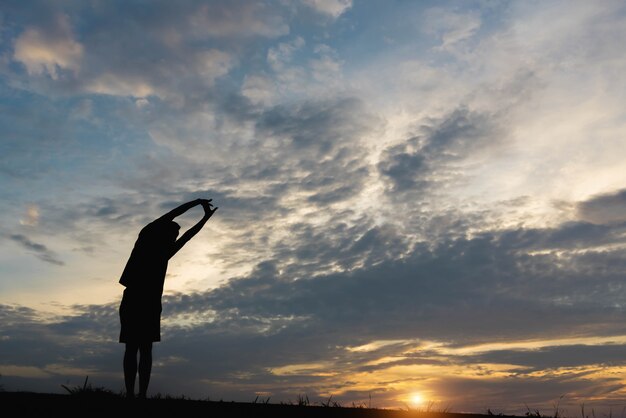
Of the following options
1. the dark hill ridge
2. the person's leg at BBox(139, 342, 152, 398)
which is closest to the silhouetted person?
the person's leg at BBox(139, 342, 152, 398)

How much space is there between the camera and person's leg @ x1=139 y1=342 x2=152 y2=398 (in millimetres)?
7691

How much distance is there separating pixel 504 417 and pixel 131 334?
550 centimetres

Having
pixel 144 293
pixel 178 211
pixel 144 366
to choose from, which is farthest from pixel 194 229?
pixel 144 366

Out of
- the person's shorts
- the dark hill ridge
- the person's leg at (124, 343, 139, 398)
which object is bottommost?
the dark hill ridge

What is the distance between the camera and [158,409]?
726cm

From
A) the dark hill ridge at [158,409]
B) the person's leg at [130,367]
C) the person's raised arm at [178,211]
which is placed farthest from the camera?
the person's raised arm at [178,211]

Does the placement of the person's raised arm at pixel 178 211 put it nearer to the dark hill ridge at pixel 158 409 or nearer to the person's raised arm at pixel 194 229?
the person's raised arm at pixel 194 229

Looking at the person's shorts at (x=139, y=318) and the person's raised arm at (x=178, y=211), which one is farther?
the person's raised arm at (x=178, y=211)

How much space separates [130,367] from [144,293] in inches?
36.5

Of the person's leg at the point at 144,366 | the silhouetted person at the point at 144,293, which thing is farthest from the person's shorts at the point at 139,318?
the person's leg at the point at 144,366

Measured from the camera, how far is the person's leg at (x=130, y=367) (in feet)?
25.1

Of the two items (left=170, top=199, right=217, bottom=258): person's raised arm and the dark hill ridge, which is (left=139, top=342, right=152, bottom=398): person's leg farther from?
(left=170, top=199, right=217, bottom=258): person's raised arm

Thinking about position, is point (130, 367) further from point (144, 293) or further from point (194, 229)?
point (194, 229)

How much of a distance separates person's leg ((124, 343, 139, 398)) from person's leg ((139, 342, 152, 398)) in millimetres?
78
